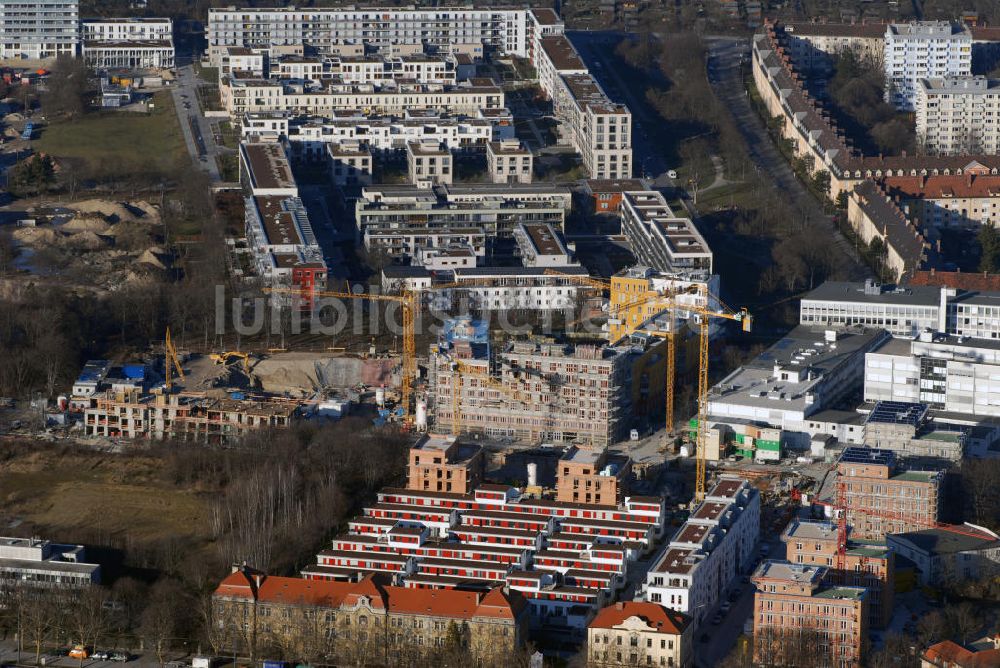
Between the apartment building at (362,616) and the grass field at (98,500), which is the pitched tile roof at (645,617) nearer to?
the apartment building at (362,616)

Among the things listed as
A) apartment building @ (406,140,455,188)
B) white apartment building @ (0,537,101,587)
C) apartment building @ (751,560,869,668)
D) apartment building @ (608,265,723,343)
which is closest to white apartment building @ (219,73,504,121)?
apartment building @ (406,140,455,188)

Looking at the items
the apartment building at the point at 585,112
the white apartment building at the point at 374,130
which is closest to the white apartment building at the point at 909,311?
the apartment building at the point at 585,112

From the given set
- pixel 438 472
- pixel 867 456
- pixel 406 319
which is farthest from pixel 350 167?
pixel 867 456

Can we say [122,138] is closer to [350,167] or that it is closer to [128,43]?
[350,167]

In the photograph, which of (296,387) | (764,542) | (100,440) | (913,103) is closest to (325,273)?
(296,387)

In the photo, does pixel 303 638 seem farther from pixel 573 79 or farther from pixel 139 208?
pixel 573 79

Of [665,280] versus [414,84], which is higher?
[414,84]
